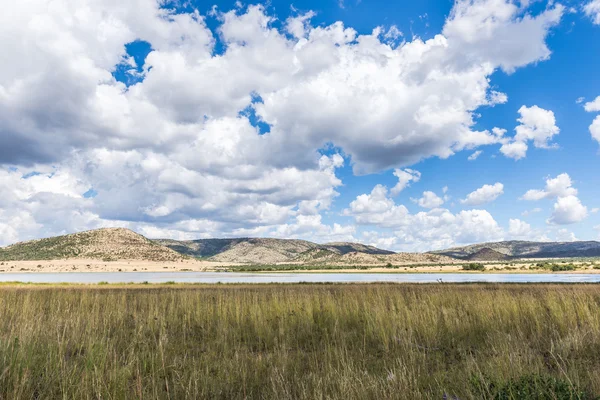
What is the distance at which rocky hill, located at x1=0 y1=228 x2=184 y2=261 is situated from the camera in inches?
5659

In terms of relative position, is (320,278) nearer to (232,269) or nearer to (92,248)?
(232,269)

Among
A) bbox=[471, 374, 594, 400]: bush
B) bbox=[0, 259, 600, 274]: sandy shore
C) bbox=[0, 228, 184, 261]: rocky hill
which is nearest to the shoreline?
bbox=[0, 259, 600, 274]: sandy shore

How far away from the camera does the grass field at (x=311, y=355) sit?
5.57 metres

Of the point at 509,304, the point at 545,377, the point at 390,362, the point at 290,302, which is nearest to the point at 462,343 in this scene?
the point at 390,362

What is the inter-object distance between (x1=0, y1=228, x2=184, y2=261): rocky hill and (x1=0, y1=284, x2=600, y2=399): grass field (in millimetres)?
143941

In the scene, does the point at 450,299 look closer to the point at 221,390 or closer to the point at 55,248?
the point at 221,390

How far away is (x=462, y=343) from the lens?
966 cm

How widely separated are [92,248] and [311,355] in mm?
163527

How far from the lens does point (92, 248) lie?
15050cm

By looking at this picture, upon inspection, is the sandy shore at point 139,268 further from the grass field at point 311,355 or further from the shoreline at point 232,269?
the grass field at point 311,355

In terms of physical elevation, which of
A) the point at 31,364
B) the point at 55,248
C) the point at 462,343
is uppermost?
the point at 55,248

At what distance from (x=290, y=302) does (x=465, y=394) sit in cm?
1025

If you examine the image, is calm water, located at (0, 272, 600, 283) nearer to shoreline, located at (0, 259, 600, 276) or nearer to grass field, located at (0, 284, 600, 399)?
shoreline, located at (0, 259, 600, 276)

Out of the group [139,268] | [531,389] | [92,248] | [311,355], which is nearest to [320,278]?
[311,355]
